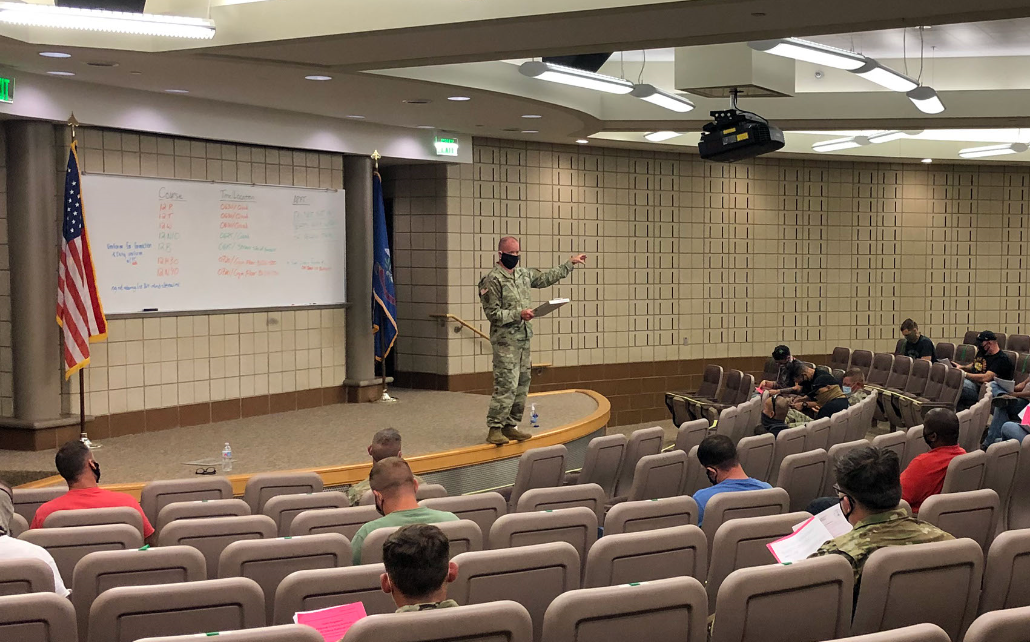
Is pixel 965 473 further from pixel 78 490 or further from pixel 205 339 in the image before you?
pixel 205 339

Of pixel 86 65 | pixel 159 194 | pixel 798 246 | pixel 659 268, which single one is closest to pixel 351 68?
pixel 86 65

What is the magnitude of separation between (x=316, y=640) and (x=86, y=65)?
22.6ft

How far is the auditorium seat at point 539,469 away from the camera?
6004mm

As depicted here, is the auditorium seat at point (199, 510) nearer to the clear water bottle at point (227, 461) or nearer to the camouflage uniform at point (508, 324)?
the clear water bottle at point (227, 461)

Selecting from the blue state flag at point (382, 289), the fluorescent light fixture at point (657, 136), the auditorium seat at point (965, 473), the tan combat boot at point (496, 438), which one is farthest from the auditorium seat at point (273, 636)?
Answer: the fluorescent light fixture at point (657, 136)

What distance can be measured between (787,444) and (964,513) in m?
2.62

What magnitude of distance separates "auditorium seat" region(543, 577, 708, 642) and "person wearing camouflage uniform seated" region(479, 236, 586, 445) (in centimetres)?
545

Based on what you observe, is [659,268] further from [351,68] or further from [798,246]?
[351,68]

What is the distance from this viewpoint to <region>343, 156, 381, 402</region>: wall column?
459 inches

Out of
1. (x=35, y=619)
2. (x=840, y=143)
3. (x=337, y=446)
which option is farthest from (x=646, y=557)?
(x=840, y=143)

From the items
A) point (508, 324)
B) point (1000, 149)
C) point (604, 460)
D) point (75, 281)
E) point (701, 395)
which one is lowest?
point (701, 395)

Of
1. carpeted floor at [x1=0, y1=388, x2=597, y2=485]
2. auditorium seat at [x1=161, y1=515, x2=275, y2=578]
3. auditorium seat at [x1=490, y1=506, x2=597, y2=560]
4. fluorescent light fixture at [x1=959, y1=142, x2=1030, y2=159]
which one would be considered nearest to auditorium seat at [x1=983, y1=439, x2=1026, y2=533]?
auditorium seat at [x1=490, y1=506, x2=597, y2=560]

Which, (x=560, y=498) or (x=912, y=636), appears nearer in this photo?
(x=912, y=636)

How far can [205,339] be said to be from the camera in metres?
10.1
